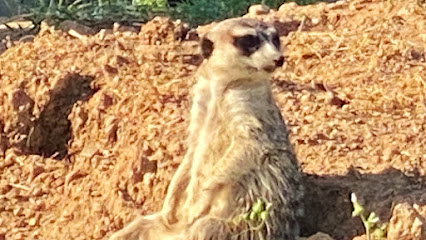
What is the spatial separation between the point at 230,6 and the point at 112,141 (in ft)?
8.87

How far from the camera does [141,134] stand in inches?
216

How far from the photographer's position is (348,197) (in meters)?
4.79

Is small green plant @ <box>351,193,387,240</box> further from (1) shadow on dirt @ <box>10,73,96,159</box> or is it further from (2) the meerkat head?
(1) shadow on dirt @ <box>10,73,96,159</box>

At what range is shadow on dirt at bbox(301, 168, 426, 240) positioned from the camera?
184 inches

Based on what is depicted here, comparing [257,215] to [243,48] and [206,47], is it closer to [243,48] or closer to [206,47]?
[243,48]

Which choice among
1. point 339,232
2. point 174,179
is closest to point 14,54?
point 174,179

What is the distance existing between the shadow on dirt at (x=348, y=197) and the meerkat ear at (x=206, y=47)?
1.84 feet

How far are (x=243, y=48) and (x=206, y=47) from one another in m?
0.22

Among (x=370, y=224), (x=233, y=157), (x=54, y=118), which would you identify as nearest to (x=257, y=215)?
(x=370, y=224)

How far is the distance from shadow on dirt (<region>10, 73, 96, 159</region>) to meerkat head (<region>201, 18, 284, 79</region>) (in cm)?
117

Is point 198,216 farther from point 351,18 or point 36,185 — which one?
point 351,18

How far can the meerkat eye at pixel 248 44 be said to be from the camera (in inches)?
189

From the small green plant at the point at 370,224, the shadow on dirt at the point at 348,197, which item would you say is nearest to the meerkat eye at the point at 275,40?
the shadow on dirt at the point at 348,197

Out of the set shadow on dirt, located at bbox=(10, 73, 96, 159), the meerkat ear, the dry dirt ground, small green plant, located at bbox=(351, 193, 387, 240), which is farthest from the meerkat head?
shadow on dirt, located at bbox=(10, 73, 96, 159)
